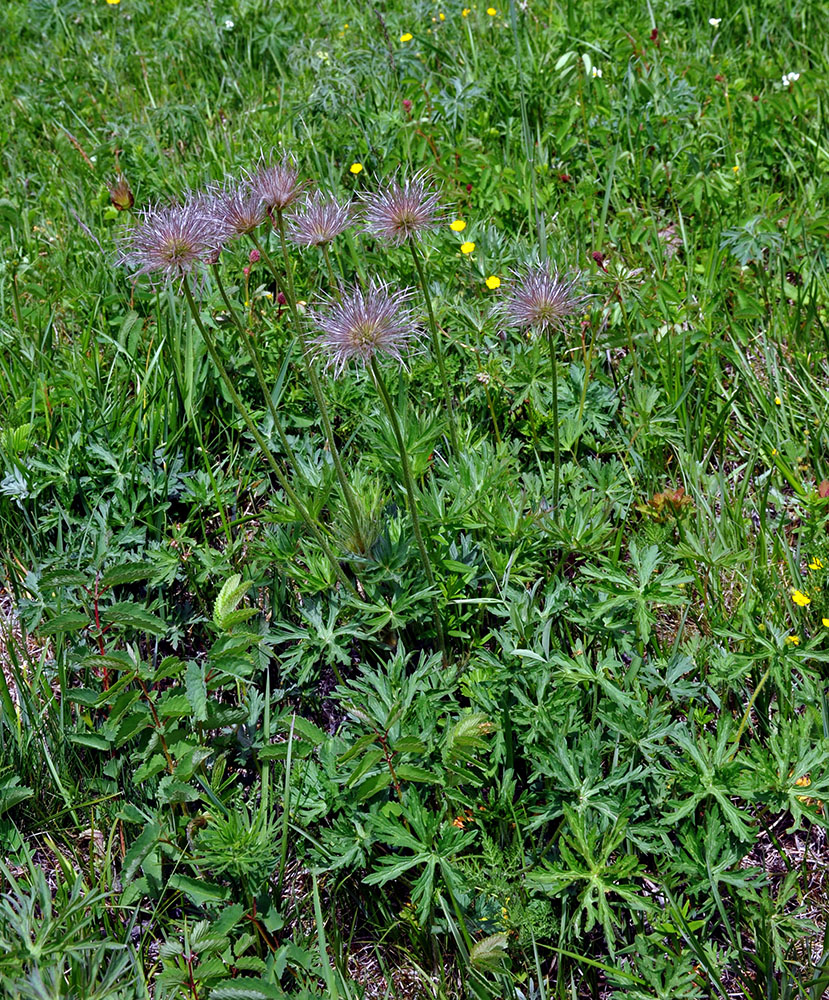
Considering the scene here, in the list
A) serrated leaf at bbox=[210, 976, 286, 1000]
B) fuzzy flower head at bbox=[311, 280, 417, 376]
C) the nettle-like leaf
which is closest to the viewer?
serrated leaf at bbox=[210, 976, 286, 1000]


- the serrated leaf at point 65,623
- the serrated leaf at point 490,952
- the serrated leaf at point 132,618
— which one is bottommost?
the serrated leaf at point 490,952

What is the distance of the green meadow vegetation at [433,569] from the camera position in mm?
2018

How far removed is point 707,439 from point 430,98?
227 centimetres

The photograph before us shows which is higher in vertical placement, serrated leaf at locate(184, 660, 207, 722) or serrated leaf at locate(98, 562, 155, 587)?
serrated leaf at locate(98, 562, 155, 587)

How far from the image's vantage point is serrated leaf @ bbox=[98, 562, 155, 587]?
2297 mm

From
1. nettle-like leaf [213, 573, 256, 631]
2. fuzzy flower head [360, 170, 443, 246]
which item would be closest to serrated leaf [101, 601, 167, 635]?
nettle-like leaf [213, 573, 256, 631]

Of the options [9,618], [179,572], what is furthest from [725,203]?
[9,618]

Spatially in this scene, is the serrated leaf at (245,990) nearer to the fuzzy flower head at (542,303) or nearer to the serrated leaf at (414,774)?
the serrated leaf at (414,774)

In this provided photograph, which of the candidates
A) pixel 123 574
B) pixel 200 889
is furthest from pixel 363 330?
pixel 200 889

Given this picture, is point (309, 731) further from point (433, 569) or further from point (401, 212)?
point (401, 212)

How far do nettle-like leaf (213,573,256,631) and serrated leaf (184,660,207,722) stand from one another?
0.46ft

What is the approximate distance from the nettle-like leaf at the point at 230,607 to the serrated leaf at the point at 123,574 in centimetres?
21

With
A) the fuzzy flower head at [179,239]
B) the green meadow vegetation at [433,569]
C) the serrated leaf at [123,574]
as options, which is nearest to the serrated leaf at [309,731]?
the green meadow vegetation at [433,569]

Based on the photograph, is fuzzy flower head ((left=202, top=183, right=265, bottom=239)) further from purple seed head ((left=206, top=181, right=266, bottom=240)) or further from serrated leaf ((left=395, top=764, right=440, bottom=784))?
serrated leaf ((left=395, top=764, right=440, bottom=784))
